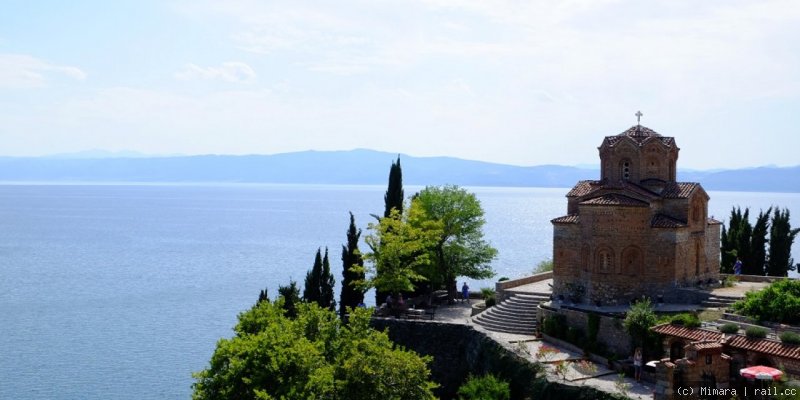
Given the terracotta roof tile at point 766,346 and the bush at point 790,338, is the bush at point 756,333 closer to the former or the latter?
the terracotta roof tile at point 766,346

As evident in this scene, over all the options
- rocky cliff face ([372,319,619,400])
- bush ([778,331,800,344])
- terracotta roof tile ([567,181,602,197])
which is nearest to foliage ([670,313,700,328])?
bush ([778,331,800,344])

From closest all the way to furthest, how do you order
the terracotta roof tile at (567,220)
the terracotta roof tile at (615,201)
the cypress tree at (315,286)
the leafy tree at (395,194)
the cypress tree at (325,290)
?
1. the terracotta roof tile at (615,201)
2. the terracotta roof tile at (567,220)
3. the cypress tree at (315,286)
4. the cypress tree at (325,290)
5. the leafy tree at (395,194)

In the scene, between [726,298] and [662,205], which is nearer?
[726,298]

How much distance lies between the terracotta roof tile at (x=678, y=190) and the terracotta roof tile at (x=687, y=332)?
10.3 meters

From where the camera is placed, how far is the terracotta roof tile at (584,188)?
41.9 meters

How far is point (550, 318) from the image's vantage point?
35375 millimetres

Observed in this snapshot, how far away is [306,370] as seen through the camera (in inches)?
1016

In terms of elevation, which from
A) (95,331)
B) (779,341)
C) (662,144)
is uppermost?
(662,144)

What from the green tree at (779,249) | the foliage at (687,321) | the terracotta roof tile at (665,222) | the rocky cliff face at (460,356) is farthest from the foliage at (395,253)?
the green tree at (779,249)

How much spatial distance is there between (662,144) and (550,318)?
11693 mm

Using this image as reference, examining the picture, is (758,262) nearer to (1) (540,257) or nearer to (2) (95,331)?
(2) (95,331)

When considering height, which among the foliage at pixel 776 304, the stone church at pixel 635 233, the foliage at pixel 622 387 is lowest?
the foliage at pixel 622 387

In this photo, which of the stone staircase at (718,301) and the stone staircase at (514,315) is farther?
the stone staircase at (514,315)

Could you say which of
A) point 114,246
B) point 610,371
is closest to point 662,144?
point 610,371
